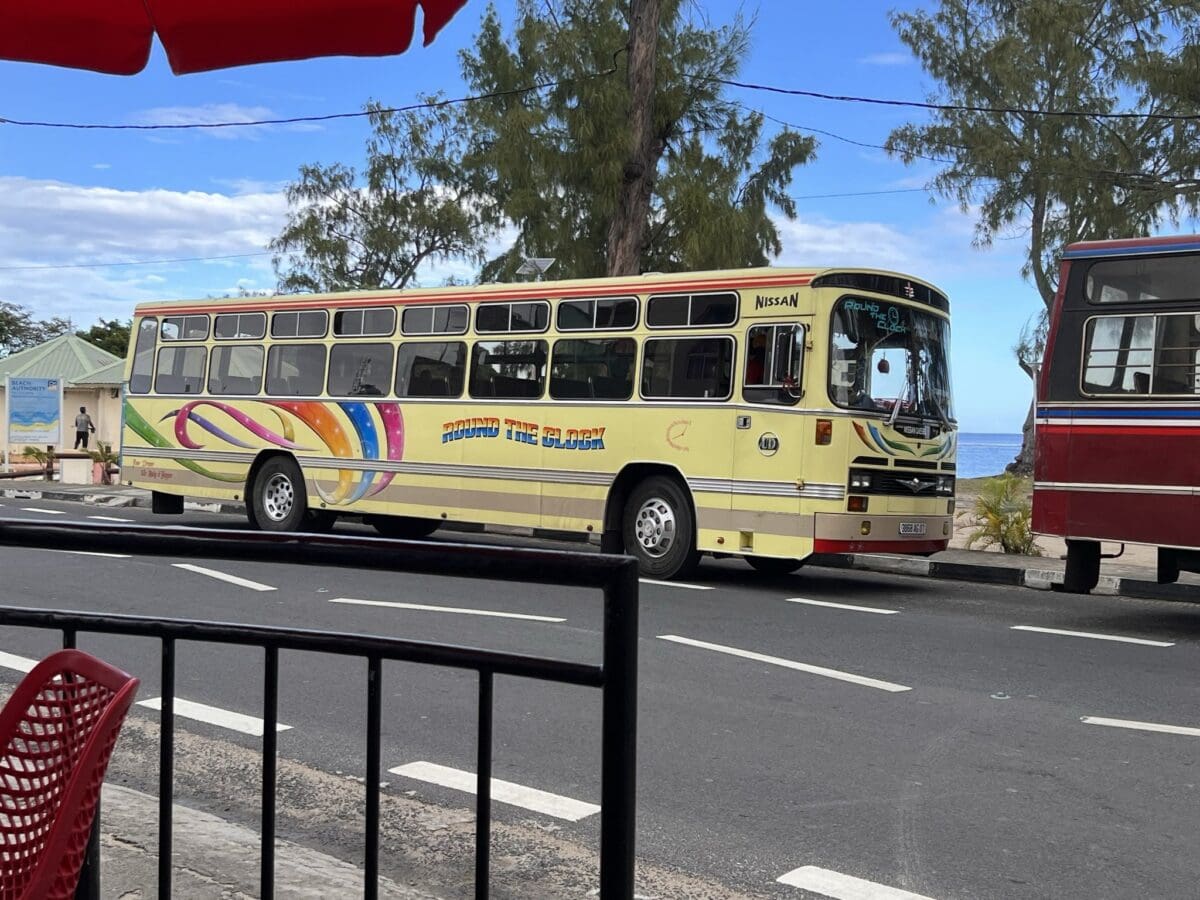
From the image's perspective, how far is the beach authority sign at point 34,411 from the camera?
3045 centimetres

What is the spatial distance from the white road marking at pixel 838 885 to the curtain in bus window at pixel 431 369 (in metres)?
11.0

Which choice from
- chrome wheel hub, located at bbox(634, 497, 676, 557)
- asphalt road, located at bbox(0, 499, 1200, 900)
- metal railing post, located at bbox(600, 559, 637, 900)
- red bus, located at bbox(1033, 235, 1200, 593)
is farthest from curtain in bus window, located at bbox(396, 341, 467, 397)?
metal railing post, located at bbox(600, 559, 637, 900)

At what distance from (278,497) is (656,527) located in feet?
20.0

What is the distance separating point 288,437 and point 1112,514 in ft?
34.3

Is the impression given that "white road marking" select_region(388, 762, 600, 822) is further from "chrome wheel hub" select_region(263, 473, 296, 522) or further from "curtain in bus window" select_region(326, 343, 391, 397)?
"chrome wheel hub" select_region(263, 473, 296, 522)

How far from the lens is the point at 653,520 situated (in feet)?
43.3

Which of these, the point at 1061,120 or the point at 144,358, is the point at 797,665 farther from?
the point at 1061,120

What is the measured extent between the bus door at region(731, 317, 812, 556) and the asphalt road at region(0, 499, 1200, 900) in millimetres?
1249

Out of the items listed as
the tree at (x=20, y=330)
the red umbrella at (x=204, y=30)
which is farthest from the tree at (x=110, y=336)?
the red umbrella at (x=204, y=30)

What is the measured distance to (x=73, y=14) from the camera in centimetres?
388

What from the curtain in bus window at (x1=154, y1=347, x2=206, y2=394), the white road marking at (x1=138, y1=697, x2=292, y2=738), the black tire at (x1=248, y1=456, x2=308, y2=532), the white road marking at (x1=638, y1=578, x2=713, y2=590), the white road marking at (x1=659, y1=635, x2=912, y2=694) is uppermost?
the curtain in bus window at (x1=154, y1=347, x2=206, y2=394)

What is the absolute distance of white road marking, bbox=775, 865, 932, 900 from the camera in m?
4.29

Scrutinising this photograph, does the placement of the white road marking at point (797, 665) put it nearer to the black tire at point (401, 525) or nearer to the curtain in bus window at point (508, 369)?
the curtain in bus window at point (508, 369)

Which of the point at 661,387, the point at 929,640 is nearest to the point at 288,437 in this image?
the point at 661,387
